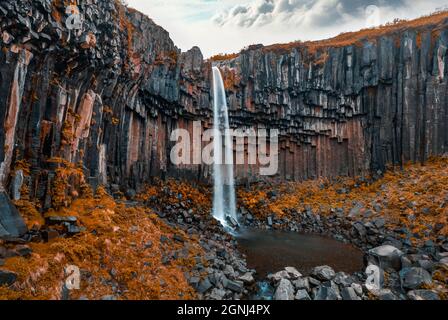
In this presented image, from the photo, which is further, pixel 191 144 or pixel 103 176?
pixel 191 144

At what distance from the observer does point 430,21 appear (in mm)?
27672

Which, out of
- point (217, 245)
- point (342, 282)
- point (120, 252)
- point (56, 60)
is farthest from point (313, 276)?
point (56, 60)

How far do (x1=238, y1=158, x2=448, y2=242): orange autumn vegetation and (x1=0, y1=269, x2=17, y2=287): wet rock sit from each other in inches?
826

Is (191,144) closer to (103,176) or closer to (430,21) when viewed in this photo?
(103,176)

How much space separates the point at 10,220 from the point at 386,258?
17.1 meters

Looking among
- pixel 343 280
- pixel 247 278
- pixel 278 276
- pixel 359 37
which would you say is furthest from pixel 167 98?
pixel 359 37

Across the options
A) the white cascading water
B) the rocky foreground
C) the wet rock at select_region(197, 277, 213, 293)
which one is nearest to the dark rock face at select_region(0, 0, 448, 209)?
the white cascading water

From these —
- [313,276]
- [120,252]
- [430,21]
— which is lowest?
[313,276]

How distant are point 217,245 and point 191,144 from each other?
44.6 feet

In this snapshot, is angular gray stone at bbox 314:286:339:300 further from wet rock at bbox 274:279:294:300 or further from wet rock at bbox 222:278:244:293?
wet rock at bbox 222:278:244:293

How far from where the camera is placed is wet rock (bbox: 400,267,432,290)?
11.4 meters

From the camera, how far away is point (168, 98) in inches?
942
